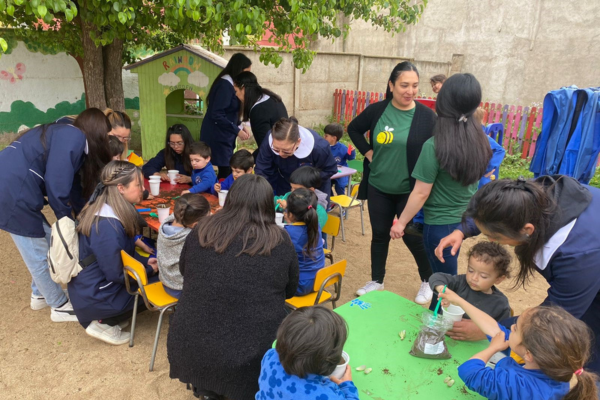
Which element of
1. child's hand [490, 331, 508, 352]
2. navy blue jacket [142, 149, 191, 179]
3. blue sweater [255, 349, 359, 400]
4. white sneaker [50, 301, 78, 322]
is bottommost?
white sneaker [50, 301, 78, 322]

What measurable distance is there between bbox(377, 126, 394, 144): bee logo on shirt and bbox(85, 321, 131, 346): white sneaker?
2.43 metres

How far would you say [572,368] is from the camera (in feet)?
4.80

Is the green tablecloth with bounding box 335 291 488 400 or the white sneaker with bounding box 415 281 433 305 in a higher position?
the green tablecloth with bounding box 335 291 488 400

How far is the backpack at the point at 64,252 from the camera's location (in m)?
2.87

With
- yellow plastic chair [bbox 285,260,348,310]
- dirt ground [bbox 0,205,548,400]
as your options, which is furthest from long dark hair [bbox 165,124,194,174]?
yellow plastic chair [bbox 285,260,348,310]

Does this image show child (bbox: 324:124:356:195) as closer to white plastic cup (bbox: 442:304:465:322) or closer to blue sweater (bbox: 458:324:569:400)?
white plastic cup (bbox: 442:304:465:322)

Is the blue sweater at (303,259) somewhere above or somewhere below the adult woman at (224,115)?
below

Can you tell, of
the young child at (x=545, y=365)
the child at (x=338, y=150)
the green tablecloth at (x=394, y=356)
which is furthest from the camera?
the child at (x=338, y=150)

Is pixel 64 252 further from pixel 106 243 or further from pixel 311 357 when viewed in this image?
pixel 311 357

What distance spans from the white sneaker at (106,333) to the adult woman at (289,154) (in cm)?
171

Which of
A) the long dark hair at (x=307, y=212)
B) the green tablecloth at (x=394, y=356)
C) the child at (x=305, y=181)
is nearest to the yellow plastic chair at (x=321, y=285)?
the long dark hair at (x=307, y=212)

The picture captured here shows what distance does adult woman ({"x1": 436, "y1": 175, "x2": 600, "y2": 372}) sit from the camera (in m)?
1.64

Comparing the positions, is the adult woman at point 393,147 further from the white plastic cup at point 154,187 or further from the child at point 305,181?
the white plastic cup at point 154,187

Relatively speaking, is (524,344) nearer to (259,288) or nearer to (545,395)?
(545,395)
